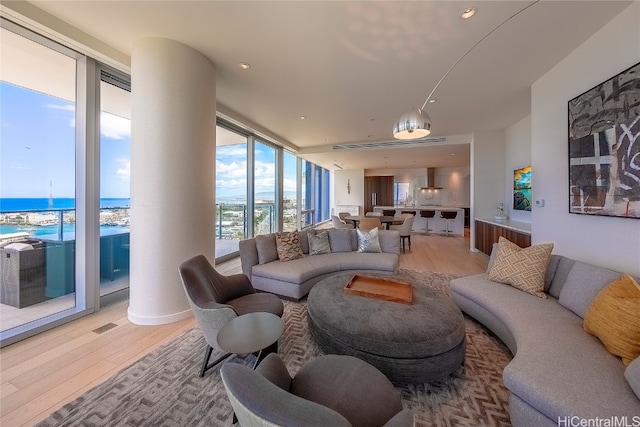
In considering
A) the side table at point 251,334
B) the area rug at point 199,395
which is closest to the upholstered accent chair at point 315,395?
the side table at point 251,334

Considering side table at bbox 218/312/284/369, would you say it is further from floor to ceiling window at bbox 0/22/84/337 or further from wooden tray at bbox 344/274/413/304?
floor to ceiling window at bbox 0/22/84/337

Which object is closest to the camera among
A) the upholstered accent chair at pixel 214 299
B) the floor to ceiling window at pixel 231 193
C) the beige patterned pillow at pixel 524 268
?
the upholstered accent chair at pixel 214 299

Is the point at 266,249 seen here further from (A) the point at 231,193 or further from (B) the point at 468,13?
(B) the point at 468,13

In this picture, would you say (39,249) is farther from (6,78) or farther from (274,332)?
(274,332)

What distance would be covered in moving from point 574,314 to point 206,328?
9.76 ft

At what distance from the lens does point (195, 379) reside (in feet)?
5.95

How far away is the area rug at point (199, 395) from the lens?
4.87 ft

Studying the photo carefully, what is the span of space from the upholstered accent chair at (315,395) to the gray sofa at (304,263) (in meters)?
1.78

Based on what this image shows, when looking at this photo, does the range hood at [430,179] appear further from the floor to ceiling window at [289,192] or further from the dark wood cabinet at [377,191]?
the floor to ceiling window at [289,192]

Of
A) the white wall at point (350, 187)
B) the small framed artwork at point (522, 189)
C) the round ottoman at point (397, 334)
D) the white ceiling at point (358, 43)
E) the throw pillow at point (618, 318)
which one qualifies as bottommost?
the round ottoman at point (397, 334)

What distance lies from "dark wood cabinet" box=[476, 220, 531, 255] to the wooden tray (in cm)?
277

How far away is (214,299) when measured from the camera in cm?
211

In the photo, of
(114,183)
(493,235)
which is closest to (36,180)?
(114,183)

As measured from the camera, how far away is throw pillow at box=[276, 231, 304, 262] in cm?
362
